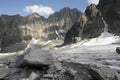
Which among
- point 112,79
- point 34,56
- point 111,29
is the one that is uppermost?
point 111,29

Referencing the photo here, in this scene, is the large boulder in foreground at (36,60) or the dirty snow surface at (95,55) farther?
the dirty snow surface at (95,55)

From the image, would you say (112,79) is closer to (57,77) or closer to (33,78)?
(57,77)

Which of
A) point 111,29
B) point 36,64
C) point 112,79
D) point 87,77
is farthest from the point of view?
point 111,29

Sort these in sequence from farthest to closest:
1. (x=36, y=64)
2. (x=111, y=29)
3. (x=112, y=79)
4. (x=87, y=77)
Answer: (x=111, y=29) < (x=36, y=64) < (x=87, y=77) < (x=112, y=79)

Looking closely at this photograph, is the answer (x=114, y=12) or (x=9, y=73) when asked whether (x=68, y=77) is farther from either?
(x=114, y=12)

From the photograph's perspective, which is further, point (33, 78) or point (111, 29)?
point (111, 29)

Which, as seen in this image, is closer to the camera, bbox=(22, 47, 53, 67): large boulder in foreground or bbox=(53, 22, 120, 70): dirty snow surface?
bbox=(22, 47, 53, 67): large boulder in foreground

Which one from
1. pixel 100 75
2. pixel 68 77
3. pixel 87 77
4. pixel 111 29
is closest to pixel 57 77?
pixel 68 77

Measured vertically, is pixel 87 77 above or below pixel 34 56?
below

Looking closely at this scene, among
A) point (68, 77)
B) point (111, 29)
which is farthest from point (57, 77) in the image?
point (111, 29)

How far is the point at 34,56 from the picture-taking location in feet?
74.1

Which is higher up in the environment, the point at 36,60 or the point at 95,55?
the point at 36,60

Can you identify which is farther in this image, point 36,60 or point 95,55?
point 95,55

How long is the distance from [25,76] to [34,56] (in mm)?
1821
